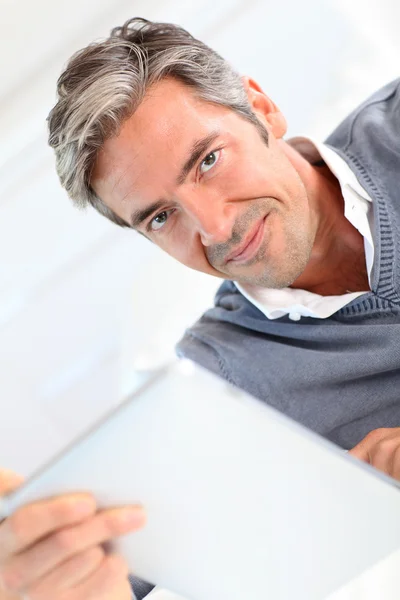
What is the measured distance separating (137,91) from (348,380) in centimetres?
55

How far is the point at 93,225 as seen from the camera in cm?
151

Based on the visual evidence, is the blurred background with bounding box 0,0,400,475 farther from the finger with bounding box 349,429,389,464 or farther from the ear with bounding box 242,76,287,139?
the finger with bounding box 349,429,389,464

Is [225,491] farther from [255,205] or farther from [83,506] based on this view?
[255,205]

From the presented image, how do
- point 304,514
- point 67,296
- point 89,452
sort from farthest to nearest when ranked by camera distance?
point 67,296, point 304,514, point 89,452

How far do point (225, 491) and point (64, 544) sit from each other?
0.15 meters

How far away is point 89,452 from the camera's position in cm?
57

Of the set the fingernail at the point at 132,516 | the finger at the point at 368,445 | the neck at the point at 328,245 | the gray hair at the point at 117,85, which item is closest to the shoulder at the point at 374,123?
the neck at the point at 328,245

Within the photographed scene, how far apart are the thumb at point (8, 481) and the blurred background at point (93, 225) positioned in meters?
0.78

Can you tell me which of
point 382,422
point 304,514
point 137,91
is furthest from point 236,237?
point 304,514

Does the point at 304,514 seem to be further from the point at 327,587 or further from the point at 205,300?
the point at 205,300

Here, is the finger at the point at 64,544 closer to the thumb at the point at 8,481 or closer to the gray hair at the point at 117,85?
the thumb at the point at 8,481

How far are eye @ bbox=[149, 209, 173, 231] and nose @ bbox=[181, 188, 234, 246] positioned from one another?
64mm

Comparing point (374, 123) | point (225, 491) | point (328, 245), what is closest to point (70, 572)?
point (225, 491)

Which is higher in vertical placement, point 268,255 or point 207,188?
point 207,188
